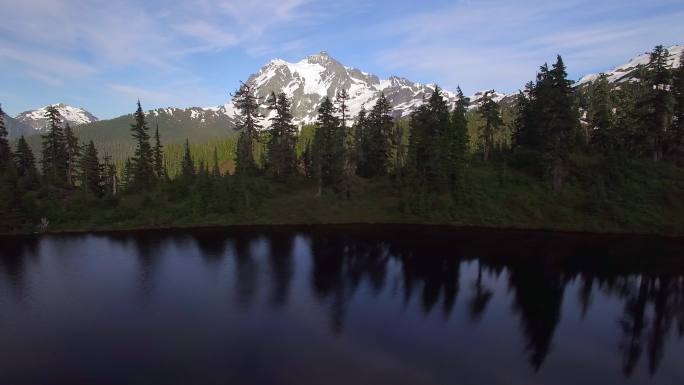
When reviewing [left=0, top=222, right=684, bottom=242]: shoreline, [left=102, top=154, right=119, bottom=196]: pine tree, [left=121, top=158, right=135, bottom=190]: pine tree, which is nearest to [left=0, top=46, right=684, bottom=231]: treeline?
[left=102, top=154, right=119, bottom=196]: pine tree

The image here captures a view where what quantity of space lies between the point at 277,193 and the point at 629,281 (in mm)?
61447

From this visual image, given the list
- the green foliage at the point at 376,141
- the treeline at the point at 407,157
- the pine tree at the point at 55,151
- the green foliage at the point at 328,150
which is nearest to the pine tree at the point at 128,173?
the treeline at the point at 407,157

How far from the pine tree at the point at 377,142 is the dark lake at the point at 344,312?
36634 millimetres

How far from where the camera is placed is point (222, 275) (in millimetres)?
46500

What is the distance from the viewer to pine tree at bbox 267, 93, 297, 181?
93125 millimetres

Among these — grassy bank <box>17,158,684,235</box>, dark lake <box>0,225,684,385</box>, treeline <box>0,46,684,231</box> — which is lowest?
dark lake <box>0,225,684,385</box>

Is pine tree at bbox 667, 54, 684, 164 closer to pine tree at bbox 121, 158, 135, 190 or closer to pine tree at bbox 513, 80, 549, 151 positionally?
pine tree at bbox 513, 80, 549, 151

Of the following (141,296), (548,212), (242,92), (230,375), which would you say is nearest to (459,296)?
(230,375)

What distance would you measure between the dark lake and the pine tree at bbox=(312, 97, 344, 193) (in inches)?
1015

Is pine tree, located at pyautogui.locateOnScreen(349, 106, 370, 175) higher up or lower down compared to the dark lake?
higher up

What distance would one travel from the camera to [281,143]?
93250mm

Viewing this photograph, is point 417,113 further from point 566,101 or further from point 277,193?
point 277,193

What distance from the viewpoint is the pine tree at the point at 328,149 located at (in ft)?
275

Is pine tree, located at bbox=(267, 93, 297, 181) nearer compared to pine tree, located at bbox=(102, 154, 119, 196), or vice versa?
pine tree, located at bbox=(102, 154, 119, 196)
